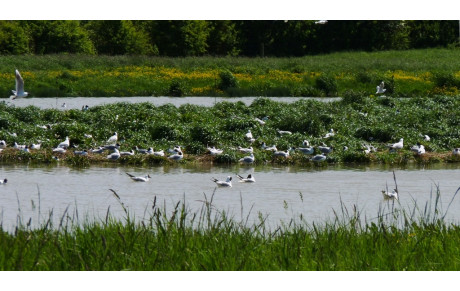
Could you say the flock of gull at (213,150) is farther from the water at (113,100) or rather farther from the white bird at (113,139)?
the water at (113,100)

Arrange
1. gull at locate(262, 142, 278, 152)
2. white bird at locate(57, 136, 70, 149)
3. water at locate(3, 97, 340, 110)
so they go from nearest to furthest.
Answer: white bird at locate(57, 136, 70, 149) < gull at locate(262, 142, 278, 152) < water at locate(3, 97, 340, 110)

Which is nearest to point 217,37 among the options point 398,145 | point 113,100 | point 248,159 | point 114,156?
point 113,100

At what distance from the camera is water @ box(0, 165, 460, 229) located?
529 inches

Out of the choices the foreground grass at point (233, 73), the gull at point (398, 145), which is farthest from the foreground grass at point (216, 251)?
the foreground grass at point (233, 73)

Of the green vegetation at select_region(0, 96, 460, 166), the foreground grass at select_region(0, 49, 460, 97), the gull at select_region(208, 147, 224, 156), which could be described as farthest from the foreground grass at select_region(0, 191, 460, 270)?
the foreground grass at select_region(0, 49, 460, 97)

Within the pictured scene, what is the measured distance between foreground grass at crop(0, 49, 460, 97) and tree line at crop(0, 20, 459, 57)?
580 millimetres

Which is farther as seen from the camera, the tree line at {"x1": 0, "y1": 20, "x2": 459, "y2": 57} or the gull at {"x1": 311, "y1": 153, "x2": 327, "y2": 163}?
the tree line at {"x1": 0, "y1": 20, "x2": 459, "y2": 57}

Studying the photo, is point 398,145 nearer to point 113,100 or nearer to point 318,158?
point 318,158

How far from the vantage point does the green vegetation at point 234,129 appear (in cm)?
1950

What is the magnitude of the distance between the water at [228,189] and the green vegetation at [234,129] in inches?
32.4

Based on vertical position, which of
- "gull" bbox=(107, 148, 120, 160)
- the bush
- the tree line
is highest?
the tree line

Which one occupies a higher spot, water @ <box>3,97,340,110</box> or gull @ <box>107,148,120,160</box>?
water @ <box>3,97,340,110</box>

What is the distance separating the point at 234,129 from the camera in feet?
69.7

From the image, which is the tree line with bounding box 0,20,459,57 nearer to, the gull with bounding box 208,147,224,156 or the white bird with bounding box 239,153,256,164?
the gull with bounding box 208,147,224,156
